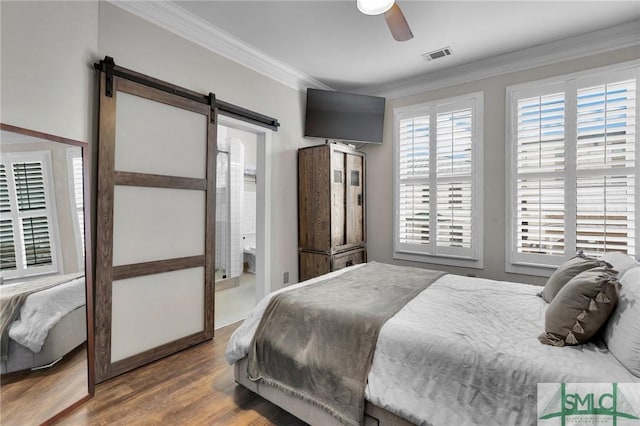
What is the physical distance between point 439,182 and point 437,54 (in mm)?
1426

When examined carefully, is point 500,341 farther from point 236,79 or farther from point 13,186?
point 236,79

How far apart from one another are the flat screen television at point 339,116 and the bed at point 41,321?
2956 millimetres

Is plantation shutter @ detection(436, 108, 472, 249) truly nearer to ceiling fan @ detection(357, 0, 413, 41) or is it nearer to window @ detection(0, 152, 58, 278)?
ceiling fan @ detection(357, 0, 413, 41)

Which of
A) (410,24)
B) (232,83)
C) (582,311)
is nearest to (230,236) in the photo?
(232,83)

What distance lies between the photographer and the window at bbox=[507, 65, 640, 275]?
279cm

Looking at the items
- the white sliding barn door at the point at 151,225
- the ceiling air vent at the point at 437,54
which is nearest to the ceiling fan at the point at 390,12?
the ceiling air vent at the point at 437,54

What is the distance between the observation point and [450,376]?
52.2 inches

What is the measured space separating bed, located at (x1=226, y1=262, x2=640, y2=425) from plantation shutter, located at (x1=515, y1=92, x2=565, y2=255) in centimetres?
159

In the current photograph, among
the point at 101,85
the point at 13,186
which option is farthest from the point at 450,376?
the point at 101,85

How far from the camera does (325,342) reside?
1.66 metres

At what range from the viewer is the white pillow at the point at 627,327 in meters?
1.14

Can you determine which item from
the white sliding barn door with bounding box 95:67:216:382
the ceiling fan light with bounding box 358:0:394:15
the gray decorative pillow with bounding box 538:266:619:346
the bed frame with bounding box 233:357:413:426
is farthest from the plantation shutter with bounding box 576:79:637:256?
the white sliding barn door with bounding box 95:67:216:382

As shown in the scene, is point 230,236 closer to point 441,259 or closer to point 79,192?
point 79,192

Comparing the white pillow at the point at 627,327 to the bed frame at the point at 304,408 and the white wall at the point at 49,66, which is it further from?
the white wall at the point at 49,66
